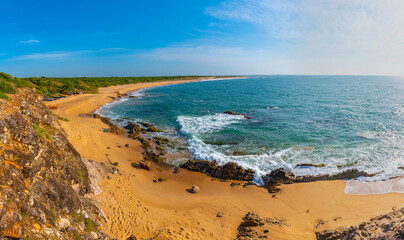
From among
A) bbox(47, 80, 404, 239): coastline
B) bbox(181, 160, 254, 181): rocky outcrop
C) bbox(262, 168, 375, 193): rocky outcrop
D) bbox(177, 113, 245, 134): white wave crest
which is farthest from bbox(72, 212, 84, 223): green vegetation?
bbox(177, 113, 245, 134): white wave crest

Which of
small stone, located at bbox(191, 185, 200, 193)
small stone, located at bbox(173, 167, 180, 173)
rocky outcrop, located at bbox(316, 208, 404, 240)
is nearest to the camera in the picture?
rocky outcrop, located at bbox(316, 208, 404, 240)

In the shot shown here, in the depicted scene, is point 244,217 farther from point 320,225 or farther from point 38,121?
point 38,121

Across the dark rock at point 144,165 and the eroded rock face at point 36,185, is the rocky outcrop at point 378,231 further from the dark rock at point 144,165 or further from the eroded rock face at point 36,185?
the dark rock at point 144,165

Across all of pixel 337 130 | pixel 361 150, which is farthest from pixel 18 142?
pixel 337 130

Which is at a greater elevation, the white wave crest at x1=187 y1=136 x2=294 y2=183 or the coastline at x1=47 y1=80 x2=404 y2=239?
the white wave crest at x1=187 y1=136 x2=294 y2=183

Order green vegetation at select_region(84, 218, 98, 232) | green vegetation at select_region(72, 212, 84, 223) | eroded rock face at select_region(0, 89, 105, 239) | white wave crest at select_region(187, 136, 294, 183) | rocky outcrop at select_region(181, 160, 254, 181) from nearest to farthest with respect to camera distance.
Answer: eroded rock face at select_region(0, 89, 105, 239) < green vegetation at select_region(72, 212, 84, 223) < green vegetation at select_region(84, 218, 98, 232) < rocky outcrop at select_region(181, 160, 254, 181) < white wave crest at select_region(187, 136, 294, 183)

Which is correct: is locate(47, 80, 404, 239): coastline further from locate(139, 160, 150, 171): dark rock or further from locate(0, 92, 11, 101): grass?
locate(0, 92, 11, 101): grass

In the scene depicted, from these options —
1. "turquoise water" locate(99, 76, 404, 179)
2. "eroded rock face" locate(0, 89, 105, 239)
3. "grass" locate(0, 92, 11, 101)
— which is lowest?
"turquoise water" locate(99, 76, 404, 179)
